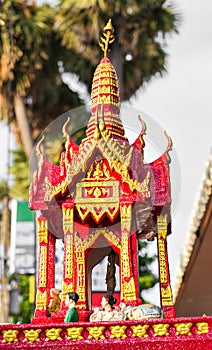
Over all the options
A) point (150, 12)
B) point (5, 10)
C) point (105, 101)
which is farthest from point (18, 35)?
point (105, 101)

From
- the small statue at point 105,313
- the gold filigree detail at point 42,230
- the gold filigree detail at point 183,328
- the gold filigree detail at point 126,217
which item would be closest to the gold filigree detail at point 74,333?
the small statue at point 105,313

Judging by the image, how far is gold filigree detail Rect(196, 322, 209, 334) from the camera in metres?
7.09

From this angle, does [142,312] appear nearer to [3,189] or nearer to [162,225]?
[162,225]

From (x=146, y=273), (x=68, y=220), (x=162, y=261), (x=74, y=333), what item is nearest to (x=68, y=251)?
(x=68, y=220)

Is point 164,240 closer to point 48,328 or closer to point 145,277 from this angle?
point 48,328

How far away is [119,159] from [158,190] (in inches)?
27.0

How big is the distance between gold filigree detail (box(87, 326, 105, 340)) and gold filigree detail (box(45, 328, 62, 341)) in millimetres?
317

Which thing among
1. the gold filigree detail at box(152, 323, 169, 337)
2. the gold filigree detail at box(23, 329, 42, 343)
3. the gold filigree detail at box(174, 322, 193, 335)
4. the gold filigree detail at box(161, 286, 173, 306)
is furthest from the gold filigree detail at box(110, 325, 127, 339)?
the gold filigree detail at box(161, 286, 173, 306)

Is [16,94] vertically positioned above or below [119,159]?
above

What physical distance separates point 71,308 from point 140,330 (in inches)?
37.0

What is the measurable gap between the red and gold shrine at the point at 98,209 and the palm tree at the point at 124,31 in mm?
12783

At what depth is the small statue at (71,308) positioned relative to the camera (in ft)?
24.9

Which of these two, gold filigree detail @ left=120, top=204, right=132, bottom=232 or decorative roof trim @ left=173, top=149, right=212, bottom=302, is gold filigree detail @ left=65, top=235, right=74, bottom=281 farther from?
decorative roof trim @ left=173, top=149, right=212, bottom=302

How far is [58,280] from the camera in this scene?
63.5ft
